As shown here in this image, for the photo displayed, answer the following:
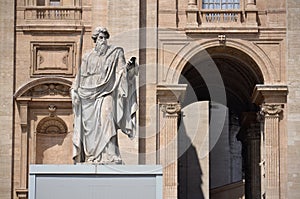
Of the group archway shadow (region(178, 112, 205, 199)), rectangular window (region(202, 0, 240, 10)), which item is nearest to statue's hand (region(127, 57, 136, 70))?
rectangular window (region(202, 0, 240, 10))

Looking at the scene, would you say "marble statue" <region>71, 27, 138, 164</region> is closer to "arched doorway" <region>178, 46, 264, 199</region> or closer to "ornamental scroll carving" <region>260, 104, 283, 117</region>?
"ornamental scroll carving" <region>260, 104, 283, 117</region>

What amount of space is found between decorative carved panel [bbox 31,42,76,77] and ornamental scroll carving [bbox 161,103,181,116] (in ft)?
9.28

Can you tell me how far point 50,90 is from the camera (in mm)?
28688

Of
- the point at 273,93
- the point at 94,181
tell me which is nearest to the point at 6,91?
the point at 273,93

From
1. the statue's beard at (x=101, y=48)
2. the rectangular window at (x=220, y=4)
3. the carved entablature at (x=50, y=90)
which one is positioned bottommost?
the statue's beard at (x=101, y=48)

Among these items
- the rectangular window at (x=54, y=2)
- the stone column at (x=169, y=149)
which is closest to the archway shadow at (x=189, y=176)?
the stone column at (x=169, y=149)

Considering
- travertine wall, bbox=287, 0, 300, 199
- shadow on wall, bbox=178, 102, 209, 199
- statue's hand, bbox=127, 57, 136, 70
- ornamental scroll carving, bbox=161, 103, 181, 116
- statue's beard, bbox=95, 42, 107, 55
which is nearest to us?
statue's hand, bbox=127, 57, 136, 70

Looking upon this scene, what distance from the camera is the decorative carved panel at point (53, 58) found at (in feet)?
94.0

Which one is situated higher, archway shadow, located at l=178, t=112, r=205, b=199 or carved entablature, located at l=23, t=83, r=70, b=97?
carved entablature, located at l=23, t=83, r=70, b=97

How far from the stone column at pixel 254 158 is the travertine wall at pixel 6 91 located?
346 inches

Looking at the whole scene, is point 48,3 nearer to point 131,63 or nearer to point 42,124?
point 42,124

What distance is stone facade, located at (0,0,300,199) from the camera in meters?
28.2

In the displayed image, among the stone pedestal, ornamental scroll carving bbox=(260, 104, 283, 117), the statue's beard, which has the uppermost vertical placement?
the statue's beard

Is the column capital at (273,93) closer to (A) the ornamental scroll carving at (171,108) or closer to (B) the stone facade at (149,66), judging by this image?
(B) the stone facade at (149,66)
